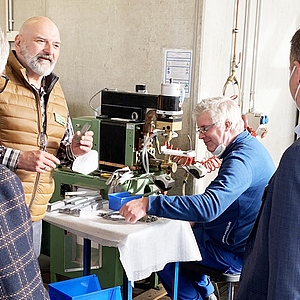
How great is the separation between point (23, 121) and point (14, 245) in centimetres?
124

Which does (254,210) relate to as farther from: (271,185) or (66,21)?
(66,21)

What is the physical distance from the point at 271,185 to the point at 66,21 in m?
2.92

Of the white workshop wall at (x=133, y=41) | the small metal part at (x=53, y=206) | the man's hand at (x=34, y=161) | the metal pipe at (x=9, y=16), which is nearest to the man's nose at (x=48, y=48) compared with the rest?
the man's hand at (x=34, y=161)

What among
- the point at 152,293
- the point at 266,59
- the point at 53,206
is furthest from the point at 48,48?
the point at 266,59

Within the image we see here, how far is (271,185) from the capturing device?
135 centimetres

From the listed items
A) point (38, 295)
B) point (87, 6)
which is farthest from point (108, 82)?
point (38, 295)

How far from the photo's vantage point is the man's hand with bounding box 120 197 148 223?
2.24m

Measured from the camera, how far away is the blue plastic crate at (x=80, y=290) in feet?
7.06

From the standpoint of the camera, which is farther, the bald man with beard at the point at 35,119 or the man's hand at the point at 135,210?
the man's hand at the point at 135,210

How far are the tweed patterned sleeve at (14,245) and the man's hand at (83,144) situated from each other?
1.25 metres

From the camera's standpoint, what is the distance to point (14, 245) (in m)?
1.00

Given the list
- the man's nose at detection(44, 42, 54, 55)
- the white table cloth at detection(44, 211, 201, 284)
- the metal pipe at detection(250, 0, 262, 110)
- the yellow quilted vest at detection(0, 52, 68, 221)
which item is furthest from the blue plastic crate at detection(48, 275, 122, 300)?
the metal pipe at detection(250, 0, 262, 110)

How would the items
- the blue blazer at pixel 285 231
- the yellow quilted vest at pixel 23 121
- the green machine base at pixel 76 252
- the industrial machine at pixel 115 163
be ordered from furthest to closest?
the green machine base at pixel 76 252 → the industrial machine at pixel 115 163 → the yellow quilted vest at pixel 23 121 → the blue blazer at pixel 285 231

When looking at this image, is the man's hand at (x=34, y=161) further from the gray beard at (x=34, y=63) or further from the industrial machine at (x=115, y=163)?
the industrial machine at (x=115, y=163)
